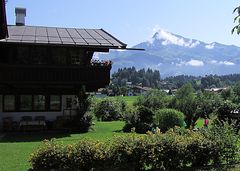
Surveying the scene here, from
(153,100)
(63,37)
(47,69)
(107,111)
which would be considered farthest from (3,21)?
(153,100)

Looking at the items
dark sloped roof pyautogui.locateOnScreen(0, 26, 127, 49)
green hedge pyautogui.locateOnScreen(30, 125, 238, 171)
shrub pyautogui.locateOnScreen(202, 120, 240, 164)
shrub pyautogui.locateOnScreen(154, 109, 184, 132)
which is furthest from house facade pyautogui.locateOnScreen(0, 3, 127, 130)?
shrub pyautogui.locateOnScreen(202, 120, 240, 164)

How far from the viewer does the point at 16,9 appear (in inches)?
1230

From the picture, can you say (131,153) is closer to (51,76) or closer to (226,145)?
(226,145)

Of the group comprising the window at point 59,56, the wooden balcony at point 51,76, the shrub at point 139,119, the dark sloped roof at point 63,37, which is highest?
the dark sloped roof at point 63,37

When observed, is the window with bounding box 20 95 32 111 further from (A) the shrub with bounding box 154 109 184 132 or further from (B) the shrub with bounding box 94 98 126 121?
(B) the shrub with bounding box 94 98 126 121

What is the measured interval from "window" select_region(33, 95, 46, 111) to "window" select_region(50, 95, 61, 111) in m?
0.55

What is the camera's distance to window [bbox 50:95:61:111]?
90.2 feet

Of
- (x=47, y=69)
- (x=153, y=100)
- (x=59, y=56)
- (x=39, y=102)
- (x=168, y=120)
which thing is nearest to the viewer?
(x=47, y=69)

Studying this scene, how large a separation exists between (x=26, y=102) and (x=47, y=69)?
4.14 metres

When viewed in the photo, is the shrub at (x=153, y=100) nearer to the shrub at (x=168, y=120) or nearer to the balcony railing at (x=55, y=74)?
the shrub at (x=168, y=120)

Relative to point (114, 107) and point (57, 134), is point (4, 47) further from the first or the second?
point (114, 107)

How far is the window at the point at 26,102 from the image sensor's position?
88.2ft

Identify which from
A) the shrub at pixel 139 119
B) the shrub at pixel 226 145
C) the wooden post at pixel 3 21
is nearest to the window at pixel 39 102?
the wooden post at pixel 3 21

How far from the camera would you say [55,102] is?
27594 mm
